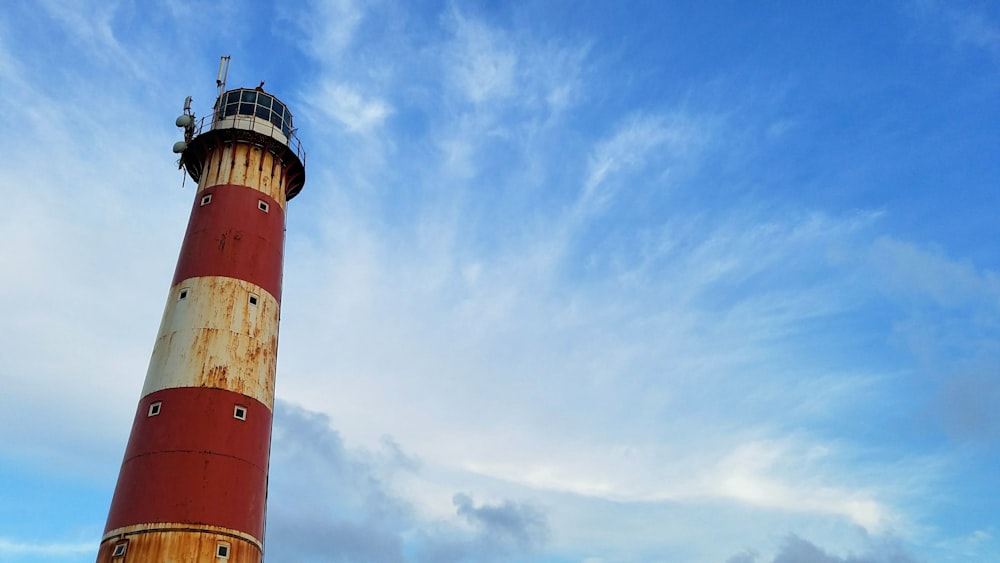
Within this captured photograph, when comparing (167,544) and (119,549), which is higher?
(119,549)

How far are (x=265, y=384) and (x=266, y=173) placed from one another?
11625 mm

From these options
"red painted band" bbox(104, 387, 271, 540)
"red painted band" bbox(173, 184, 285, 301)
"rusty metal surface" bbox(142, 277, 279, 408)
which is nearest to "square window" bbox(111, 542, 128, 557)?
"red painted band" bbox(104, 387, 271, 540)

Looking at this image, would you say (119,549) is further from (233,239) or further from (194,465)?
(233,239)

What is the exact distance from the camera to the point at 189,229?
37.0 meters

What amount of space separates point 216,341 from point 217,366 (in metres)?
1.24

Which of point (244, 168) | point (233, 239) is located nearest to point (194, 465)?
point (233, 239)

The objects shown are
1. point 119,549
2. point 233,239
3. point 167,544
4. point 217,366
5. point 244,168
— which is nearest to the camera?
point 167,544

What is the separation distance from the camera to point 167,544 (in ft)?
91.0

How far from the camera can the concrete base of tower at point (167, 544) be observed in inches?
1088

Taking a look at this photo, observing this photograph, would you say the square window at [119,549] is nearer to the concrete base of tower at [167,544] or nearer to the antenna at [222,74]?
the concrete base of tower at [167,544]

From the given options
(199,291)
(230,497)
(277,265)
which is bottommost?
(230,497)

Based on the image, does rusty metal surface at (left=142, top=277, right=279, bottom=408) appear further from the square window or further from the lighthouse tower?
the square window

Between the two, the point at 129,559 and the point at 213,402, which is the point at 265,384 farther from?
the point at 129,559

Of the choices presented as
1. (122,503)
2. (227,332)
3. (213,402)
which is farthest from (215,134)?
(122,503)
